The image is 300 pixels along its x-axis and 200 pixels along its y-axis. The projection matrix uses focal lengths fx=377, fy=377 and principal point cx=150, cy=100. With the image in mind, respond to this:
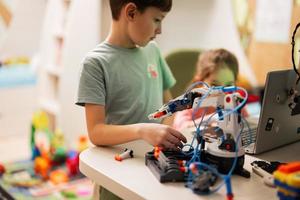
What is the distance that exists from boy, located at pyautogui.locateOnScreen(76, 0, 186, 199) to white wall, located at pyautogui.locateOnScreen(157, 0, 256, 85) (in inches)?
58.2

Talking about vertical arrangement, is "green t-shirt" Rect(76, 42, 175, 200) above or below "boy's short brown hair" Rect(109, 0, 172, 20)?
below

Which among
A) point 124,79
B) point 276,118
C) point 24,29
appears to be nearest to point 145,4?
point 124,79

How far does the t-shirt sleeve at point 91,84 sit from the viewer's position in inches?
39.4

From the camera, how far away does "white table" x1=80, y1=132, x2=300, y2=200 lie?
2.36ft

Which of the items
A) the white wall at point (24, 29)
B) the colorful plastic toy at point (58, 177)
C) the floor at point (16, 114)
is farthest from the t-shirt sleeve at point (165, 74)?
the white wall at point (24, 29)

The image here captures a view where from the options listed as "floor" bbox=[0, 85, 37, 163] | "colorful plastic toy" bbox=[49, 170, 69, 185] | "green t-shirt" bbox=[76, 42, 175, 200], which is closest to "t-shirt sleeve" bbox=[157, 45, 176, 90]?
"green t-shirt" bbox=[76, 42, 175, 200]

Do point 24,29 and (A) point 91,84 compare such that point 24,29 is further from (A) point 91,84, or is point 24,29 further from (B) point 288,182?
(B) point 288,182

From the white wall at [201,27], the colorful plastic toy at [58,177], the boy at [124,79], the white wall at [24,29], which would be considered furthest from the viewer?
the white wall at [24,29]

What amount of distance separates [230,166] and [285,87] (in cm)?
28

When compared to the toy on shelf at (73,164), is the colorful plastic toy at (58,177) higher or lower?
lower

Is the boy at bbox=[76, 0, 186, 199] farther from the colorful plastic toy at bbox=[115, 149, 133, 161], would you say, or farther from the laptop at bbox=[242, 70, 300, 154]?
the laptop at bbox=[242, 70, 300, 154]

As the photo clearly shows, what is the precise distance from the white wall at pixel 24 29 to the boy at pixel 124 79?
2.72 m

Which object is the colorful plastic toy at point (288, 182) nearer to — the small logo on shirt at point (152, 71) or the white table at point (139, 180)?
the white table at point (139, 180)

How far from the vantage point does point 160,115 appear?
34.6 inches
